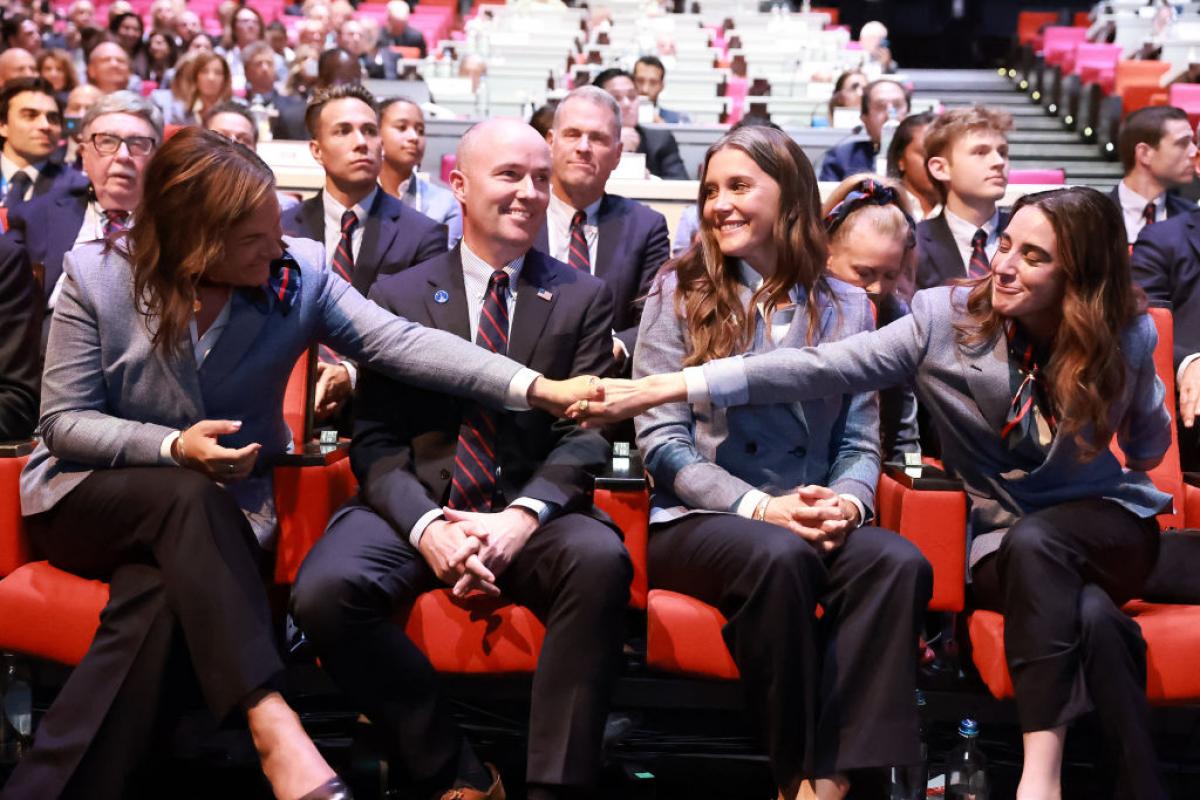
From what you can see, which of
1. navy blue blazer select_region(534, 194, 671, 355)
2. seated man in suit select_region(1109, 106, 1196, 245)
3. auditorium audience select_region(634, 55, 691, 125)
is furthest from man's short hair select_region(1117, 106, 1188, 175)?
auditorium audience select_region(634, 55, 691, 125)

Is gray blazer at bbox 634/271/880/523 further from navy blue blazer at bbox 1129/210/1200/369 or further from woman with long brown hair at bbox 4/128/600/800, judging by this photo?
navy blue blazer at bbox 1129/210/1200/369

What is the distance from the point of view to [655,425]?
92.6 inches

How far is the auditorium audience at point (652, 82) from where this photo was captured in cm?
774

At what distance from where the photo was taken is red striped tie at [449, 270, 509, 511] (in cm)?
228

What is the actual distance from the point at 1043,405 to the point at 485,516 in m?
0.93

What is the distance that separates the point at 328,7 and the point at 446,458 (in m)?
9.27

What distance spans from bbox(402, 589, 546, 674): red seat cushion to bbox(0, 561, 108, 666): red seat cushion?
0.49m

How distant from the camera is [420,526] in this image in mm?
2166

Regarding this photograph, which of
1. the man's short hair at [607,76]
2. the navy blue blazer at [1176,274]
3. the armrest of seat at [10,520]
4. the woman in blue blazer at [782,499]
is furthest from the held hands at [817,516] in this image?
the man's short hair at [607,76]

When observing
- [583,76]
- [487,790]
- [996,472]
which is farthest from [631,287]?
[583,76]

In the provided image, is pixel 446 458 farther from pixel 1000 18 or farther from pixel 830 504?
pixel 1000 18

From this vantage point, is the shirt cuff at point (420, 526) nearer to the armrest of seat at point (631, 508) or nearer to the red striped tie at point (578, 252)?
the armrest of seat at point (631, 508)

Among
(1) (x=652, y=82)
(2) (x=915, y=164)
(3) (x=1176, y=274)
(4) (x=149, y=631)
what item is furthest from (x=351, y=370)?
(1) (x=652, y=82)

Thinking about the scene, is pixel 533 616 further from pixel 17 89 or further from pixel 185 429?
pixel 17 89
